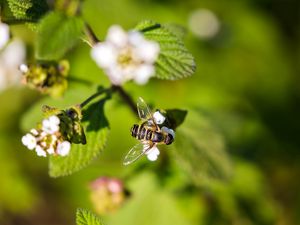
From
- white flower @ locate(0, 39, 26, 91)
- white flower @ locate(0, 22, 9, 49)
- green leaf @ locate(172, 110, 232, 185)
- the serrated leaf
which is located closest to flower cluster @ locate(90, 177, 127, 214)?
green leaf @ locate(172, 110, 232, 185)

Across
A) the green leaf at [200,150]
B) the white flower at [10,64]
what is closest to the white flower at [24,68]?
the green leaf at [200,150]

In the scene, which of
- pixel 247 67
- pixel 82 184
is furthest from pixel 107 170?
pixel 247 67

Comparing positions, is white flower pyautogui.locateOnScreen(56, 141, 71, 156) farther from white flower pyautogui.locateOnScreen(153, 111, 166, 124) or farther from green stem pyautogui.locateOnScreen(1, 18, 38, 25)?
green stem pyautogui.locateOnScreen(1, 18, 38, 25)

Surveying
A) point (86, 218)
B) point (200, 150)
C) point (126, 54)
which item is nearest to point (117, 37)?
point (126, 54)

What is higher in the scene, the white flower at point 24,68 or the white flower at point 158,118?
the white flower at point 24,68

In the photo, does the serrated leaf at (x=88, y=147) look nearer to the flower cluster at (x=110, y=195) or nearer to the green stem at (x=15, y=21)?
the green stem at (x=15, y=21)
